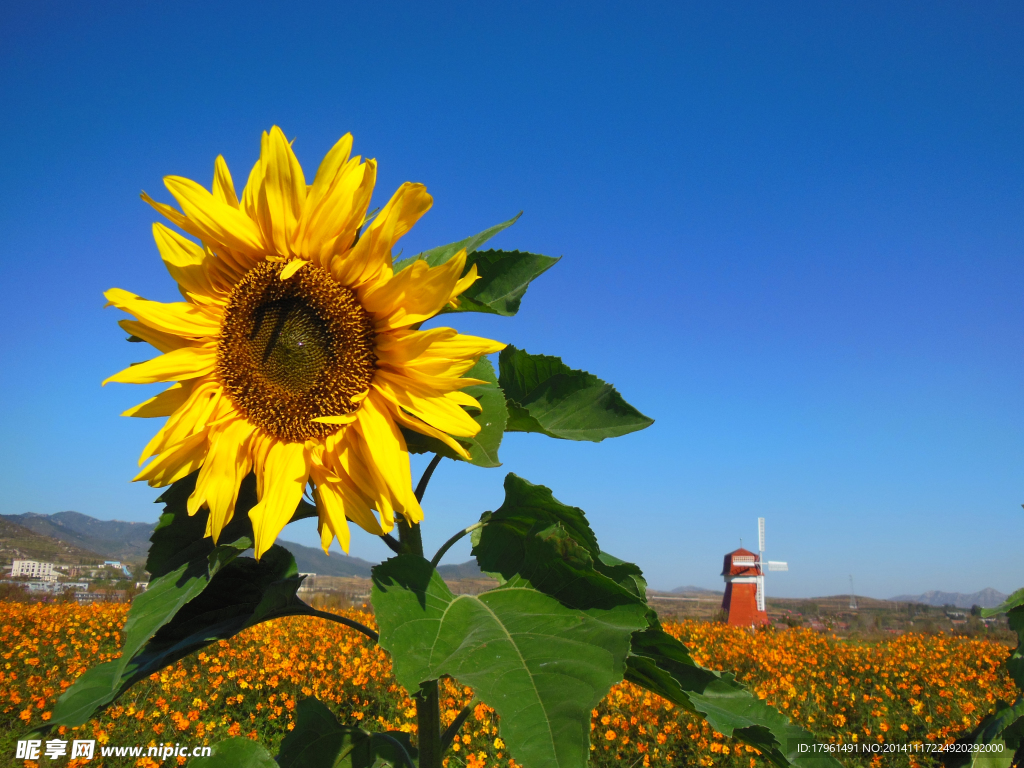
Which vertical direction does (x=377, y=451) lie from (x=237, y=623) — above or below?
above

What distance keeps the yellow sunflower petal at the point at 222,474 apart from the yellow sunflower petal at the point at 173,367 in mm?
157

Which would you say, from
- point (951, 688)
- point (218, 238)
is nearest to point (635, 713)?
point (951, 688)

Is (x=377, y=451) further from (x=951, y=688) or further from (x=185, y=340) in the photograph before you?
(x=951, y=688)

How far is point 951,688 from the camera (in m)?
8.23

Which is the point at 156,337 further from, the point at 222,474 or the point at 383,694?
the point at 383,694

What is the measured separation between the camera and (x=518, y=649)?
1280mm

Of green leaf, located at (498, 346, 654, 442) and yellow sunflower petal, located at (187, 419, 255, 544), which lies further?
green leaf, located at (498, 346, 654, 442)

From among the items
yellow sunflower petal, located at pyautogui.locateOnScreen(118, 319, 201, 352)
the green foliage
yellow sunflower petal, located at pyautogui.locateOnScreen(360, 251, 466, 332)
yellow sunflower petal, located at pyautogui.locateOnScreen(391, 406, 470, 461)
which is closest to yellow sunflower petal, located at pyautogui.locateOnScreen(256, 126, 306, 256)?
yellow sunflower petal, located at pyautogui.locateOnScreen(360, 251, 466, 332)

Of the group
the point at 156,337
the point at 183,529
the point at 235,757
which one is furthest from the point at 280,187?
the point at 235,757

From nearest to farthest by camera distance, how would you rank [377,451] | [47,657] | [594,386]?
[377,451] < [594,386] < [47,657]

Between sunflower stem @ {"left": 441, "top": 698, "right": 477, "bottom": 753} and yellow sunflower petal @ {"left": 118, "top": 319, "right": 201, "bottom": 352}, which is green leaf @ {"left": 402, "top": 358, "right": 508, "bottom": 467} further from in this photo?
sunflower stem @ {"left": 441, "top": 698, "right": 477, "bottom": 753}

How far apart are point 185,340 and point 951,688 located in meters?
9.87

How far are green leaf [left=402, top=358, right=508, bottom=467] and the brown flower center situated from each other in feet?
0.63

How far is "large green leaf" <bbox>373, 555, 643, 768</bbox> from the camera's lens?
1.11 m
